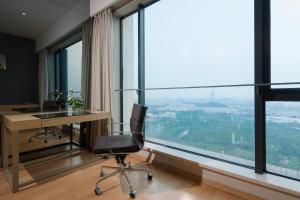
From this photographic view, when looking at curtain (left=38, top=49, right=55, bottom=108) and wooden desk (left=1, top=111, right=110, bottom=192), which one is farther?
curtain (left=38, top=49, right=55, bottom=108)

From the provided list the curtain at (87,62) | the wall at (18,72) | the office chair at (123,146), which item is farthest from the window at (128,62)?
the wall at (18,72)

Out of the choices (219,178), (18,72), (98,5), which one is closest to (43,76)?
(18,72)

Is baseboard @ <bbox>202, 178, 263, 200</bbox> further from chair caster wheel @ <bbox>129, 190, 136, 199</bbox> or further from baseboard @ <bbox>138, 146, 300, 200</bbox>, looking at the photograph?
chair caster wheel @ <bbox>129, 190, 136, 199</bbox>

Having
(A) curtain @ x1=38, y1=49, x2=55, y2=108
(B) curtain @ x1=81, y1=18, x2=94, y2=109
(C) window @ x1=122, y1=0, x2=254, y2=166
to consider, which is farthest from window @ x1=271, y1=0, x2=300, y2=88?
(A) curtain @ x1=38, y1=49, x2=55, y2=108

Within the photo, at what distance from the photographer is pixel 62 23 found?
4.19m

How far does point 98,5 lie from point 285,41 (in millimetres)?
2879

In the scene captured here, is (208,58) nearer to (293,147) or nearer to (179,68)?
(179,68)

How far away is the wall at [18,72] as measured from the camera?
414 cm

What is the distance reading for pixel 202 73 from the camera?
2328mm

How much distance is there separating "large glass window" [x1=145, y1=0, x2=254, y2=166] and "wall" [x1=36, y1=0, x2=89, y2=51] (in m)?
1.38

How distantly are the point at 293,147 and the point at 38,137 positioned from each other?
4252mm

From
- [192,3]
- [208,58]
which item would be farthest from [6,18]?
[208,58]

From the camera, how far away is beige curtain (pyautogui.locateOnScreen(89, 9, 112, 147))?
10.0 feet

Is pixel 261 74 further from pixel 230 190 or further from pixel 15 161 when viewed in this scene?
pixel 15 161
